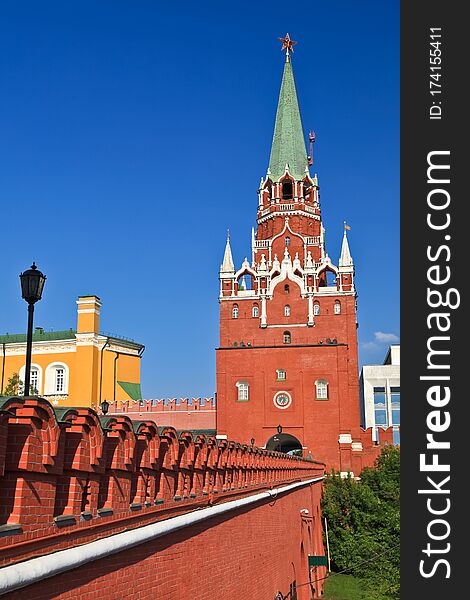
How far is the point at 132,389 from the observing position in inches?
1873

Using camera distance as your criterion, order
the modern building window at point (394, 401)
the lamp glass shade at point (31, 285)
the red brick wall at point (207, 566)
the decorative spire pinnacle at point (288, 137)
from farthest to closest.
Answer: the modern building window at point (394, 401) < the decorative spire pinnacle at point (288, 137) < the lamp glass shade at point (31, 285) < the red brick wall at point (207, 566)

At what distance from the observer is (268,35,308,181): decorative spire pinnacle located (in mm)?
44438

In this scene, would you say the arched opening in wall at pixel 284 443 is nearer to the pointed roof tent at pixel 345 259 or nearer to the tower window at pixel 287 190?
the pointed roof tent at pixel 345 259

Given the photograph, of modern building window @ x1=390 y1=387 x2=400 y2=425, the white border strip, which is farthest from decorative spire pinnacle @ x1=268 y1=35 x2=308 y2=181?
the white border strip

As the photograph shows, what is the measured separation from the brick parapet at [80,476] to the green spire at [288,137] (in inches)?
1433

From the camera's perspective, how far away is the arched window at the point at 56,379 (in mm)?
44094

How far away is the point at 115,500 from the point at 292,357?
32023 millimetres

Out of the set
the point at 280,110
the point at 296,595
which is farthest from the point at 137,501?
the point at 280,110

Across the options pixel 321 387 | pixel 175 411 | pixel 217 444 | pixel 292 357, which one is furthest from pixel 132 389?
pixel 217 444

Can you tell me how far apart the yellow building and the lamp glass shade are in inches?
1374

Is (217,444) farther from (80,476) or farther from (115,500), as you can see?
(80,476)

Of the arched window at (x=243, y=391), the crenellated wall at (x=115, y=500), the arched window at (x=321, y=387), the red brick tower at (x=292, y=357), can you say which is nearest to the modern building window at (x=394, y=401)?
the red brick tower at (x=292, y=357)

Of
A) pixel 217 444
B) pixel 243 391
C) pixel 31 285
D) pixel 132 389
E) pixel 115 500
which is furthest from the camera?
pixel 132 389

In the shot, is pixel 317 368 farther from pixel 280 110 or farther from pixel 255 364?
pixel 280 110
